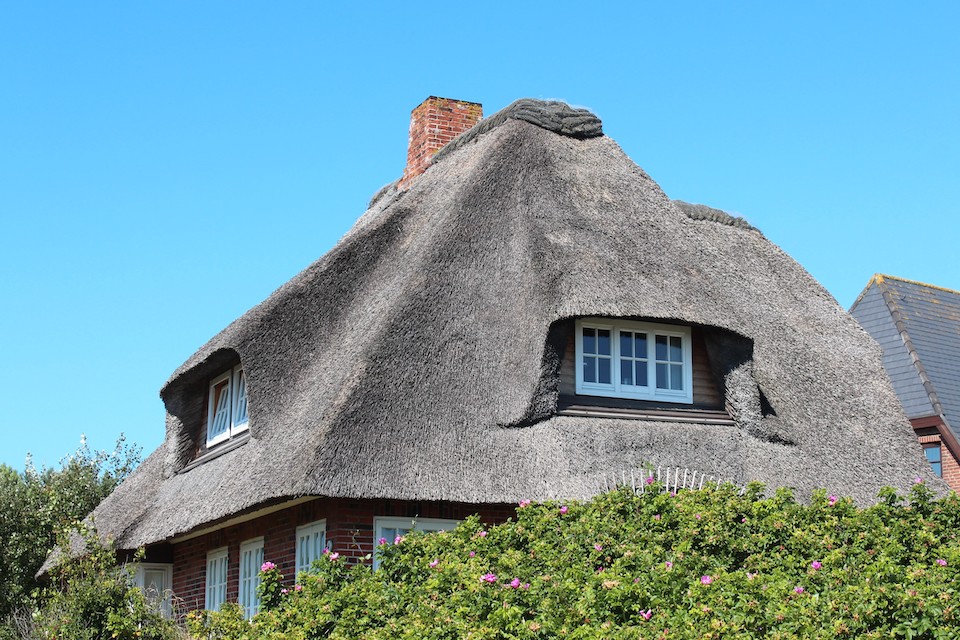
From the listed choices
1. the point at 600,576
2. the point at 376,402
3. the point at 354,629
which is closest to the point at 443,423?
the point at 376,402

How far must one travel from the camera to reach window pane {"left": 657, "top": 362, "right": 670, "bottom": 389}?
14.0 meters

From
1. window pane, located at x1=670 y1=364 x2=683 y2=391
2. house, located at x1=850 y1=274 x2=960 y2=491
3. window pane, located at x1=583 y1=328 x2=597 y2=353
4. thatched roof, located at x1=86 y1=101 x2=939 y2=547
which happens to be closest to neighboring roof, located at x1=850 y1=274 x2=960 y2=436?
house, located at x1=850 y1=274 x2=960 y2=491

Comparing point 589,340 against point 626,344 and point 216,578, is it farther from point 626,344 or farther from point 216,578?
point 216,578

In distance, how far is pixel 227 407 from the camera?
617 inches

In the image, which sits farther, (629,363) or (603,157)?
(603,157)

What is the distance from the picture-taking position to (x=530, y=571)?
334 inches

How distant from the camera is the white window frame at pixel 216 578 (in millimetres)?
15234

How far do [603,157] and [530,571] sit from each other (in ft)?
30.5

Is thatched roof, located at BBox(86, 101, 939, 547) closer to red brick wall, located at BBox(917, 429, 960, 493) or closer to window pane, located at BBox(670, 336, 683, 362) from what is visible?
window pane, located at BBox(670, 336, 683, 362)

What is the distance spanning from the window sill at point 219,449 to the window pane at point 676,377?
5.28m

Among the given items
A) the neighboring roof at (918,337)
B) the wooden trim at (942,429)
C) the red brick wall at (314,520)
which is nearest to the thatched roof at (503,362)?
the red brick wall at (314,520)

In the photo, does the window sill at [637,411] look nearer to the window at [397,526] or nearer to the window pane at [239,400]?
the window at [397,526]

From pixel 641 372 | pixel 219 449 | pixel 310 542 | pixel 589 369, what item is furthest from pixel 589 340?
pixel 219 449

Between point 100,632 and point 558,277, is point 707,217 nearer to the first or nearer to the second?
point 558,277
